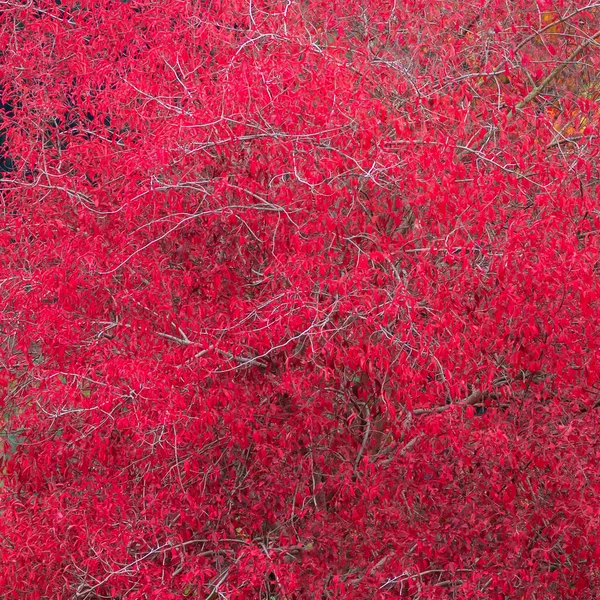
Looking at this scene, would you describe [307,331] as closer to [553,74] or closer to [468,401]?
[468,401]

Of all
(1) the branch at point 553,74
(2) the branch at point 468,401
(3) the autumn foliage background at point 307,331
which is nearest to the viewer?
(3) the autumn foliage background at point 307,331

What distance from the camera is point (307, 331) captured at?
18.7 feet

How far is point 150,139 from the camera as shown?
6570 mm

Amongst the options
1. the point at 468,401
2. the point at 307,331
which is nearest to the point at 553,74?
the point at 468,401

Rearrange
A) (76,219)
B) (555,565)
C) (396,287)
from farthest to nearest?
(76,219), (555,565), (396,287)

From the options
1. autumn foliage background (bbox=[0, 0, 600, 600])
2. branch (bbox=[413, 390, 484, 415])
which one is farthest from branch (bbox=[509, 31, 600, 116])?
branch (bbox=[413, 390, 484, 415])

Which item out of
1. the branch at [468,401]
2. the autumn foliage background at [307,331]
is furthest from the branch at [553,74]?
the branch at [468,401]

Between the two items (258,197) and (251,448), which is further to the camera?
(251,448)

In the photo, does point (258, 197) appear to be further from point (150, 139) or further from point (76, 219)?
point (76, 219)

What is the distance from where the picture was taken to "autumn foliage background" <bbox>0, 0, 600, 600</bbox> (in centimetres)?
602

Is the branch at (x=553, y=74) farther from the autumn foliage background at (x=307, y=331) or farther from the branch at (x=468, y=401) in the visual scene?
the branch at (x=468, y=401)

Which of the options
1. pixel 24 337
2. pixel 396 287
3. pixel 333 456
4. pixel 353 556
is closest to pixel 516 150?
pixel 396 287

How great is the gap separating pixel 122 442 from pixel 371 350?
1813mm

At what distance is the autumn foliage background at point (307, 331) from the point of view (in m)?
6.02
